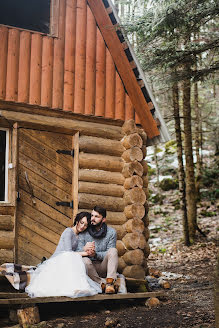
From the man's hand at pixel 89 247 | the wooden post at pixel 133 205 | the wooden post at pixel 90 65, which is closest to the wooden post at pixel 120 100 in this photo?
the wooden post at pixel 133 205

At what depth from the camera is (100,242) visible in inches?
280

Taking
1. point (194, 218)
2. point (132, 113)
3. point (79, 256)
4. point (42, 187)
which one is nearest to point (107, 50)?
point (132, 113)

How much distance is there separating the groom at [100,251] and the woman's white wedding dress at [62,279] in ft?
1.06

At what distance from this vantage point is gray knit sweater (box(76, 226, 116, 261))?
6935mm

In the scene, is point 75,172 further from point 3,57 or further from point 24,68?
point 3,57

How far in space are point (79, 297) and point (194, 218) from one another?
937cm

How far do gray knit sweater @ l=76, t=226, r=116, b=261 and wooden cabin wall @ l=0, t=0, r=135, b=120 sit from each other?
2.71 metres

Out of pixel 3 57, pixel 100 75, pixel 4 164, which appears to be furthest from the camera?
pixel 100 75

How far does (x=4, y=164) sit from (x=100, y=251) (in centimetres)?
264

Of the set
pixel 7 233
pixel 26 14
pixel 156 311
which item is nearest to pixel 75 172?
pixel 7 233

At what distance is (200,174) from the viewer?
64.8 feet

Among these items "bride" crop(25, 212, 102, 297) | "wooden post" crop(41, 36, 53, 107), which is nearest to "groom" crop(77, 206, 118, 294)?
"bride" crop(25, 212, 102, 297)

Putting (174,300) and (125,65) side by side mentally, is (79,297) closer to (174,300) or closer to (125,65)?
(174,300)

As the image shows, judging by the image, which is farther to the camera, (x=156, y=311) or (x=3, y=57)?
(x=3, y=57)
